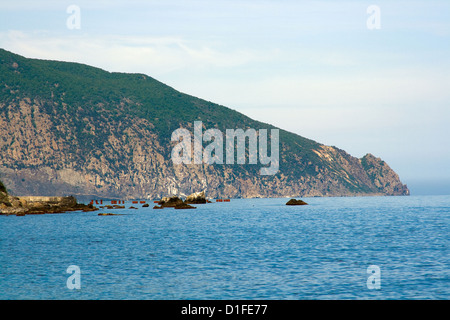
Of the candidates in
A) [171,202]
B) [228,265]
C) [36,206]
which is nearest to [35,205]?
[36,206]

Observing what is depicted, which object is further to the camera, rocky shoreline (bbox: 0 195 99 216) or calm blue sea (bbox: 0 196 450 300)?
rocky shoreline (bbox: 0 195 99 216)

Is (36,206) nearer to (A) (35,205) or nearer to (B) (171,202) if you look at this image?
(A) (35,205)

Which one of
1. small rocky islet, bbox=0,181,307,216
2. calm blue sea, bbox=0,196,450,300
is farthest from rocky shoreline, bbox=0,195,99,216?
calm blue sea, bbox=0,196,450,300

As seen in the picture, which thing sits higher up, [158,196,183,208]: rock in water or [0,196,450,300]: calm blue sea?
[0,196,450,300]: calm blue sea

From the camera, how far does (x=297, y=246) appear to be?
5044 cm

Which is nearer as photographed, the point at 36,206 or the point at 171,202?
the point at 36,206

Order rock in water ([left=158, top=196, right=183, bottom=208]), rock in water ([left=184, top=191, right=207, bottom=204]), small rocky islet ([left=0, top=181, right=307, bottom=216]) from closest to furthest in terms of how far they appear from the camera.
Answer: small rocky islet ([left=0, top=181, right=307, bottom=216]), rock in water ([left=158, top=196, right=183, bottom=208]), rock in water ([left=184, top=191, right=207, bottom=204])

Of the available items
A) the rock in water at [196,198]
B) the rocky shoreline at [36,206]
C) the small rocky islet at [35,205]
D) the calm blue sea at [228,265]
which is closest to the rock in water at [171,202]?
the small rocky islet at [35,205]

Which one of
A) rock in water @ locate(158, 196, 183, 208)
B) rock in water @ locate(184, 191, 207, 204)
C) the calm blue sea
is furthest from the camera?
rock in water @ locate(184, 191, 207, 204)

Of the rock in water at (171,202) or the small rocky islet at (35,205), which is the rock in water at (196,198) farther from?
the small rocky islet at (35,205)

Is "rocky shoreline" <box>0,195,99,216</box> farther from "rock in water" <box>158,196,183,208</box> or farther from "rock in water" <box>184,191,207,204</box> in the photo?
"rock in water" <box>184,191,207,204</box>

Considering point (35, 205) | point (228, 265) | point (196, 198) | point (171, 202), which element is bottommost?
point (171, 202)

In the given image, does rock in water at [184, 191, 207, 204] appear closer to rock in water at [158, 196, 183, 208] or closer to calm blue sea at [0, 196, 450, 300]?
rock in water at [158, 196, 183, 208]
